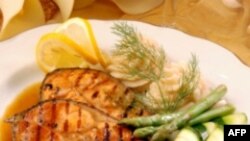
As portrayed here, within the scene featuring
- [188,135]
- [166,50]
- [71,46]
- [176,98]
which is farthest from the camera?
[166,50]

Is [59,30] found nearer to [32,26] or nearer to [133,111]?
[32,26]

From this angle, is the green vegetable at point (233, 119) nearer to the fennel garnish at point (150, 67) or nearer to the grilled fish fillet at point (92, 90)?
the fennel garnish at point (150, 67)

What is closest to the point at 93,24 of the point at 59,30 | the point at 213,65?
the point at 59,30

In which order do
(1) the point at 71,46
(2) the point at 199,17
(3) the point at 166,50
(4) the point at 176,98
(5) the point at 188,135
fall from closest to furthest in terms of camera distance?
(5) the point at 188,135
(4) the point at 176,98
(1) the point at 71,46
(3) the point at 166,50
(2) the point at 199,17

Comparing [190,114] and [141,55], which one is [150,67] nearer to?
[141,55]

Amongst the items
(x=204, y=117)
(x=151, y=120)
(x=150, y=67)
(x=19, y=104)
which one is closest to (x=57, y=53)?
(x=19, y=104)

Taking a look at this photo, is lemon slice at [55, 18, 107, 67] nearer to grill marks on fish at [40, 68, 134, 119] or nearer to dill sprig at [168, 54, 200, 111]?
grill marks on fish at [40, 68, 134, 119]

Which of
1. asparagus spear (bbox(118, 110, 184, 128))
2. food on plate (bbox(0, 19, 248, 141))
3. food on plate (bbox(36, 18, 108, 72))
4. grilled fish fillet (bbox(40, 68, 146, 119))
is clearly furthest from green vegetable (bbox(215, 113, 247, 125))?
food on plate (bbox(36, 18, 108, 72))
